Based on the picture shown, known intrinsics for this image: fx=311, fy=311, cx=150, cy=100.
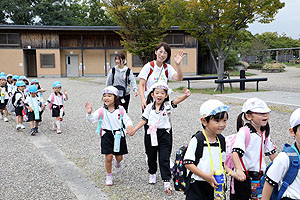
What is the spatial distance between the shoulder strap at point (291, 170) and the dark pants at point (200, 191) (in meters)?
0.63

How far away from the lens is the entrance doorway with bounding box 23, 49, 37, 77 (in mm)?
32781

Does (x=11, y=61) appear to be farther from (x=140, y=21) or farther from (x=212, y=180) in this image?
(x=212, y=180)

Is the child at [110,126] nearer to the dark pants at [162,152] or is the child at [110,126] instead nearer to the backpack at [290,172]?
the dark pants at [162,152]

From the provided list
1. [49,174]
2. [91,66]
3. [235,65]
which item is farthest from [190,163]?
[235,65]

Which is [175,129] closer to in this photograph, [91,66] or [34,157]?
[34,157]

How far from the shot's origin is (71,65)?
33438 mm

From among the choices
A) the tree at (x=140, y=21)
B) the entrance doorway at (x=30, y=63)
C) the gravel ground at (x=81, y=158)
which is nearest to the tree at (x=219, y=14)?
the tree at (x=140, y=21)

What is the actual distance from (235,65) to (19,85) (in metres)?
31.2

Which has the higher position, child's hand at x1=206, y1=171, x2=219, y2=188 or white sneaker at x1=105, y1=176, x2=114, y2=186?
child's hand at x1=206, y1=171, x2=219, y2=188

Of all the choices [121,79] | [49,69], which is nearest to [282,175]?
[121,79]

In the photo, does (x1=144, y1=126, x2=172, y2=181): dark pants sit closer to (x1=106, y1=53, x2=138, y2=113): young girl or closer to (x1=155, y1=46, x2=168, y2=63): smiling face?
(x1=155, y1=46, x2=168, y2=63): smiling face

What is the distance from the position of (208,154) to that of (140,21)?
19720mm

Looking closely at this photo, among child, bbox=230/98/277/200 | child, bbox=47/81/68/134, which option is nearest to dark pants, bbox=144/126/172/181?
child, bbox=230/98/277/200

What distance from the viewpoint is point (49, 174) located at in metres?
4.69
